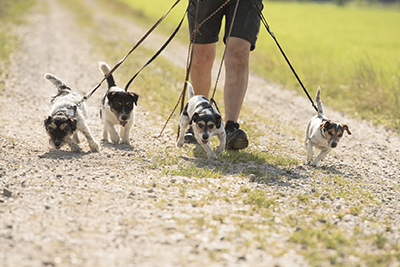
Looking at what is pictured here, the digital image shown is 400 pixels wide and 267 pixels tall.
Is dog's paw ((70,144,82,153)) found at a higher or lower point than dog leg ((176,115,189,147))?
lower

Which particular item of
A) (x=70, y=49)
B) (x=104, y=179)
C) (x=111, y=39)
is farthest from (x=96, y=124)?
(x=111, y=39)

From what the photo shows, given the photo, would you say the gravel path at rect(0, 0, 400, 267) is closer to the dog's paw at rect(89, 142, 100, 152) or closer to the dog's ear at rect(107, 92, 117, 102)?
the dog's paw at rect(89, 142, 100, 152)

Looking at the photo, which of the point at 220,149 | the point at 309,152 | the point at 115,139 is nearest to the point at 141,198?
the point at 220,149

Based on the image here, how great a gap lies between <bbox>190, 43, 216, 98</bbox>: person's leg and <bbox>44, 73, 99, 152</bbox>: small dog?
5.58 feet

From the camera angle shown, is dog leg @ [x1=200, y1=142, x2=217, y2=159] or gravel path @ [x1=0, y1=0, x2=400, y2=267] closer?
gravel path @ [x1=0, y1=0, x2=400, y2=267]

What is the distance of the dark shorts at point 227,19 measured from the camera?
17.1ft

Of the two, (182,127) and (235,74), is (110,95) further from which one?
(235,74)

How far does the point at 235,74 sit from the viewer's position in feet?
17.8

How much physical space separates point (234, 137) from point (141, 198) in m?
1.86

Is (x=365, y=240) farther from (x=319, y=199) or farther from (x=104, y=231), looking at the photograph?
(x=104, y=231)

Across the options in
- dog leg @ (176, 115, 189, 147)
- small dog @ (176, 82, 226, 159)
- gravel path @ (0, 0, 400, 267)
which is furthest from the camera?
dog leg @ (176, 115, 189, 147)

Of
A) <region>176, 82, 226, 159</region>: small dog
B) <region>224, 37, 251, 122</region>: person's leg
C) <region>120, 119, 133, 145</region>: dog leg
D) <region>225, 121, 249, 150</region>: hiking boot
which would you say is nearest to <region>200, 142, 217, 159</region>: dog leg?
<region>176, 82, 226, 159</region>: small dog

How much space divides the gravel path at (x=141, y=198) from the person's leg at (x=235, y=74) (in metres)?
0.85

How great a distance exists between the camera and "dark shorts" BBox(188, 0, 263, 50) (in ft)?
17.1
